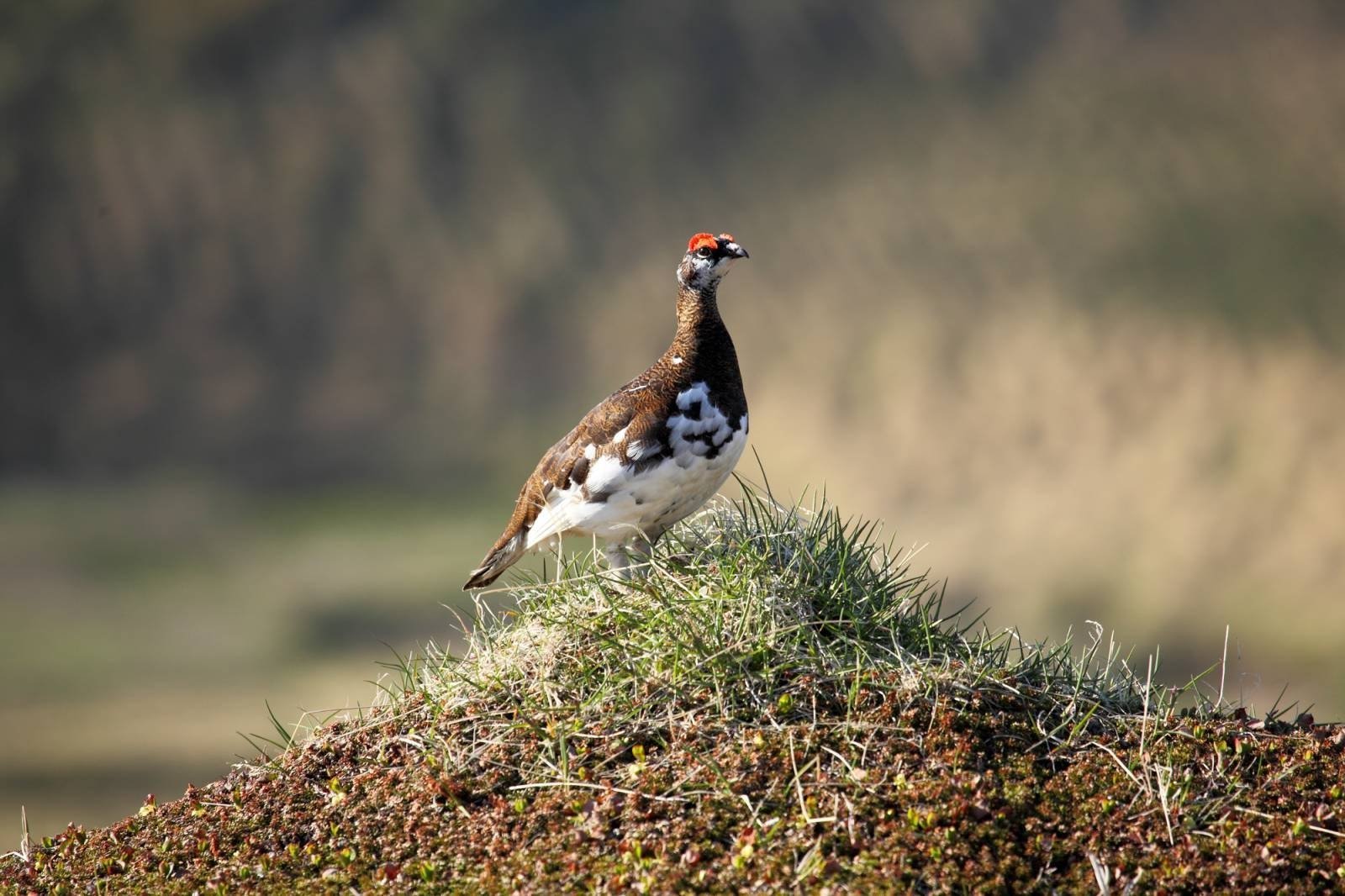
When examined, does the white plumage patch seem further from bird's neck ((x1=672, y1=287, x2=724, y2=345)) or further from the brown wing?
bird's neck ((x1=672, y1=287, x2=724, y2=345))

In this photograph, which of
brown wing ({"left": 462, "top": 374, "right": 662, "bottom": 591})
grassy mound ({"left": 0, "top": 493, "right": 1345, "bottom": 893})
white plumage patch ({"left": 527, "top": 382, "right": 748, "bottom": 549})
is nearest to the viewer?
grassy mound ({"left": 0, "top": 493, "right": 1345, "bottom": 893})

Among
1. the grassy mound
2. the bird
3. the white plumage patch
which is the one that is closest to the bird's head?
the bird

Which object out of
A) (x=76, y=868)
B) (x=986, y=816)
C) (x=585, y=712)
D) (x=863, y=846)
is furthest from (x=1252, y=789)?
(x=76, y=868)

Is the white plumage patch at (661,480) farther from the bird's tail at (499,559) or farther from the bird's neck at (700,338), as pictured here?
the bird's tail at (499,559)

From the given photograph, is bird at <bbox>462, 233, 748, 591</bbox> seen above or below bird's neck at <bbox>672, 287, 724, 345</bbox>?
below

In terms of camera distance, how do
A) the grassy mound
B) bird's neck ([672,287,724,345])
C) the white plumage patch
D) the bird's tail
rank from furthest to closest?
the bird's tail → bird's neck ([672,287,724,345]) → the white plumage patch → the grassy mound

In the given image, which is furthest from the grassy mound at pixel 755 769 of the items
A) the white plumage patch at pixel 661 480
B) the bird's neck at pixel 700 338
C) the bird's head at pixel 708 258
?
the bird's head at pixel 708 258

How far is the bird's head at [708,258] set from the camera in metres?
5.27

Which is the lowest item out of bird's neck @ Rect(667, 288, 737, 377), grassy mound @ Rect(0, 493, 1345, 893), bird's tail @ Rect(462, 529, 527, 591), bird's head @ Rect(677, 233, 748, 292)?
grassy mound @ Rect(0, 493, 1345, 893)

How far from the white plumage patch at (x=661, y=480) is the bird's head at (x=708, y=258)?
45cm

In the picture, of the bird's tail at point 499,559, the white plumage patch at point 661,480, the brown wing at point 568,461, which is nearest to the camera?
the white plumage patch at point 661,480

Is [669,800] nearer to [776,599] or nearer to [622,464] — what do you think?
[776,599]

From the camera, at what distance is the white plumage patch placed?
505 cm

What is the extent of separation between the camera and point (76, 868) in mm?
4699
